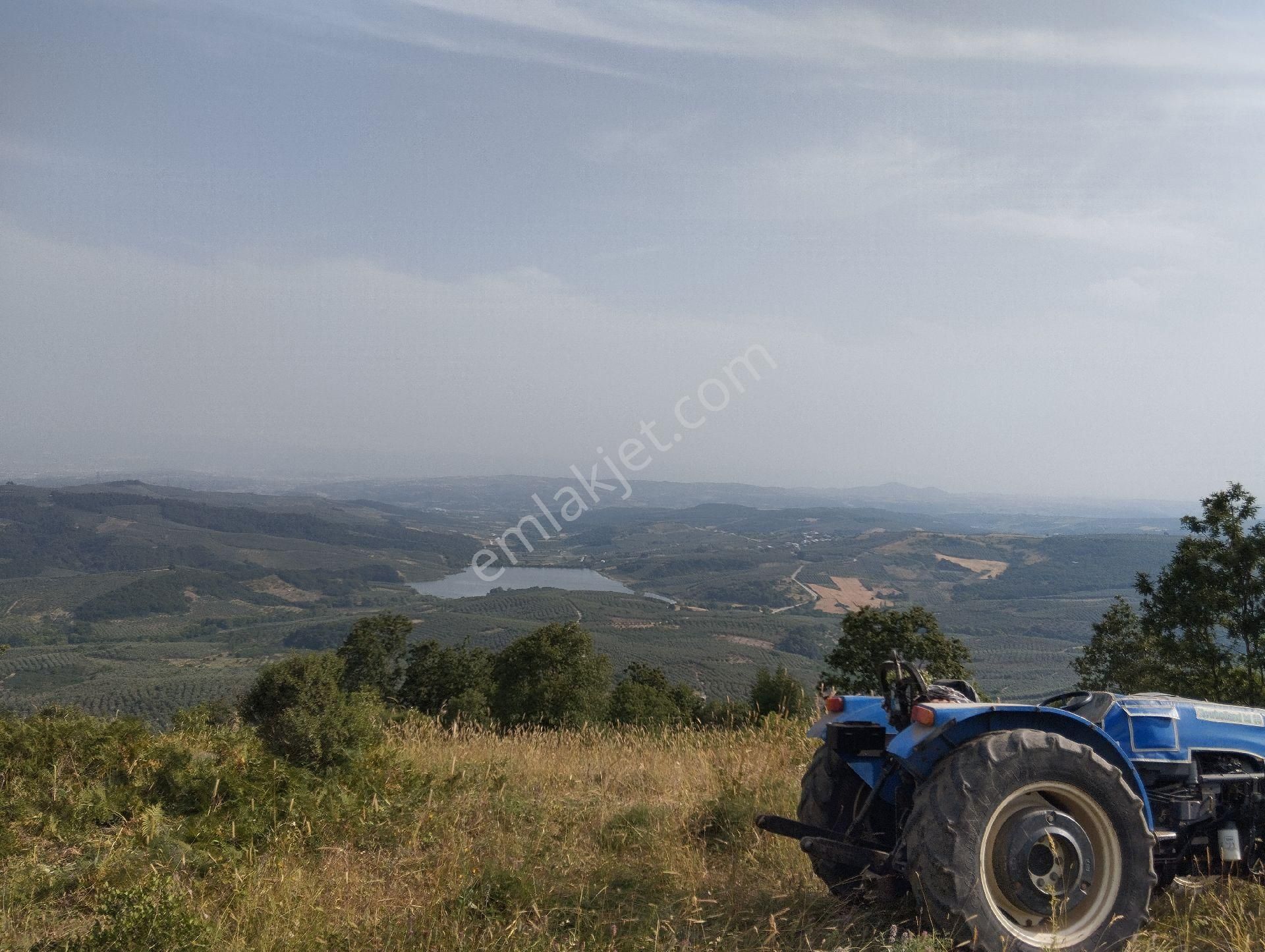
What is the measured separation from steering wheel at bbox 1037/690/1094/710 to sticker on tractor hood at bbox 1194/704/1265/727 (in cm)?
47

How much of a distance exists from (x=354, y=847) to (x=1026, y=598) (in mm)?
142639

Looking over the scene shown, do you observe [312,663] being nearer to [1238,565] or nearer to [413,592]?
[1238,565]

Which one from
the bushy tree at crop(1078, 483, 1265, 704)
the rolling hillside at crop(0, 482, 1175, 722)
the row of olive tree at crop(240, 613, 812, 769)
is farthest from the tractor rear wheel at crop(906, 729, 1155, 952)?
the rolling hillside at crop(0, 482, 1175, 722)

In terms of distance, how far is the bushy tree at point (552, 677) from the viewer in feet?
93.9

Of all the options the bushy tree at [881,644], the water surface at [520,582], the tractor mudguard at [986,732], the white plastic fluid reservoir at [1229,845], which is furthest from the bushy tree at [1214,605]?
the water surface at [520,582]

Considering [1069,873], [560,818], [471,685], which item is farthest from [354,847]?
[471,685]

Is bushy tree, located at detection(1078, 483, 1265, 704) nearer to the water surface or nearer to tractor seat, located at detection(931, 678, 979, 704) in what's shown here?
tractor seat, located at detection(931, 678, 979, 704)

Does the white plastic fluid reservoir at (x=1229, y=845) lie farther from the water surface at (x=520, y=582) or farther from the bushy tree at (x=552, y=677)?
the water surface at (x=520, y=582)

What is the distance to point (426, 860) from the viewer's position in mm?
4137

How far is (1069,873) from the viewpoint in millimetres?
3262

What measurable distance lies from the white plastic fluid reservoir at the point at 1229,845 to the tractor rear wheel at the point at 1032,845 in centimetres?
71

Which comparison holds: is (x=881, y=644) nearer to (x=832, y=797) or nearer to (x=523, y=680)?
(x=523, y=680)

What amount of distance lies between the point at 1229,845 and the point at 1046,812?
116 cm

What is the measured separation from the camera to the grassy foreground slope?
10.6ft
